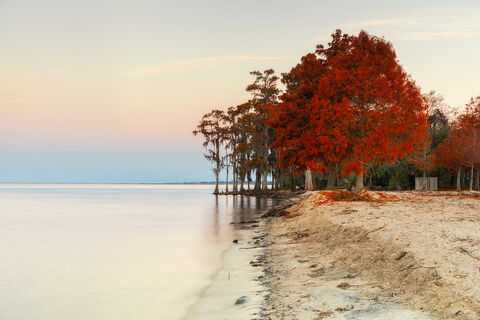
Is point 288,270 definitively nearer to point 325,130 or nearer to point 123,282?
point 123,282

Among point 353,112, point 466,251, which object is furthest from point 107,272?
point 353,112

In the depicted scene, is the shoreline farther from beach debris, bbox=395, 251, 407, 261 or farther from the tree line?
the tree line

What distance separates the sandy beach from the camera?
5.88m

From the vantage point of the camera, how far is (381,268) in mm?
8195

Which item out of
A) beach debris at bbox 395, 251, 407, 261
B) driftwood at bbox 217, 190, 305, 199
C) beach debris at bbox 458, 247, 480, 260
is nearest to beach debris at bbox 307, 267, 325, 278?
beach debris at bbox 395, 251, 407, 261

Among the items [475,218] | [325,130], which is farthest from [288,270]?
[325,130]

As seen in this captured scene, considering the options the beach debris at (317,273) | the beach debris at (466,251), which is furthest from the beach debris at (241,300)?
the beach debris at (466,251)

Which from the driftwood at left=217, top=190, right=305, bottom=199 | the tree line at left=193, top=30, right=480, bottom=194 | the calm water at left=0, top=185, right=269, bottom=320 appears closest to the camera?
the calm water at left=0, top=185, right=269, bottom=320

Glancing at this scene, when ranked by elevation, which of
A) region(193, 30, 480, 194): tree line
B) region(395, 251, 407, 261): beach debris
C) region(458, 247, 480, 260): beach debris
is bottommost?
region(395, 251, 407, 261): beach debris

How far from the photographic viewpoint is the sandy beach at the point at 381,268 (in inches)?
231

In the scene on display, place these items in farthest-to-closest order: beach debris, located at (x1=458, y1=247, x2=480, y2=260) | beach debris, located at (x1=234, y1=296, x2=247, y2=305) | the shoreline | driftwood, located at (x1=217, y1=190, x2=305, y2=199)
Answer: driftwood, located at (x1=217, y1=190, x2=305, y2=199) < beach debris, located at (x1=234, y1=296, x2=247, y2=305) < beach debris, located at (x1=458, y1=247, x2=480, y2=260) < the shoreline

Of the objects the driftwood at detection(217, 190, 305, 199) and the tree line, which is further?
the driftwood at detection(217, 190, 305, 199)

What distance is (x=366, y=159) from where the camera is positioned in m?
22.1

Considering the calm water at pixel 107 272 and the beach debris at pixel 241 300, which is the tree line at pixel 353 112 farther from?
the beach debris at pixel 241 300
